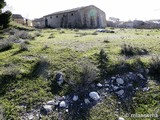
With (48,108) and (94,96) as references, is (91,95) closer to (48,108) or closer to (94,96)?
(94,96)

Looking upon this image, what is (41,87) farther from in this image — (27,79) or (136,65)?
(136,65)

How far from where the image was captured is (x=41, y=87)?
7043 mm

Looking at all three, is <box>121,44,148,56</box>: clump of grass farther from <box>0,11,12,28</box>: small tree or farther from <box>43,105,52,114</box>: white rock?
<box>0,11,12,28</box>: small tree

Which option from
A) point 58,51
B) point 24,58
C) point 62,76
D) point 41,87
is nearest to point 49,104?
point 41,87

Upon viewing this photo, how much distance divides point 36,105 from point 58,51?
4.23 metres

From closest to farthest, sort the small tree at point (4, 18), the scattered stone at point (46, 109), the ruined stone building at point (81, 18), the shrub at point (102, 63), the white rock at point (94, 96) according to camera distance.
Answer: the scattered stone at point (46, 109) → the white rock at point (94, 96) → the shrub at point (102, 63) → the small tree at point (4, 18) → the ruined stone building at point (81, 18)

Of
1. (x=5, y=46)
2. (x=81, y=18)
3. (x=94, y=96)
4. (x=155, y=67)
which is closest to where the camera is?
(x=94, y=96)

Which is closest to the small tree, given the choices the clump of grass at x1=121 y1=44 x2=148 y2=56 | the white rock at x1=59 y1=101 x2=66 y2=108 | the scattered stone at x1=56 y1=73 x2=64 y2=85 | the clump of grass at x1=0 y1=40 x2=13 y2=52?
the clump of grass at x1=0 y1=40 x2=13 y2=52

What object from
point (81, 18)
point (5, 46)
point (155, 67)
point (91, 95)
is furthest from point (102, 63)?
point (81, 18)

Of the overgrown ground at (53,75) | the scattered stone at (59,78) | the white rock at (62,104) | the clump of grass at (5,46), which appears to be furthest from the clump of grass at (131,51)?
the clump of grass at (5,46)

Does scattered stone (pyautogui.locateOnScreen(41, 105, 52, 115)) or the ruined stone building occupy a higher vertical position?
the ruined stone building

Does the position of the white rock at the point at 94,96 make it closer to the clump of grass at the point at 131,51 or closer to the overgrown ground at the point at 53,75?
the overgrown ground at the point at 53,75

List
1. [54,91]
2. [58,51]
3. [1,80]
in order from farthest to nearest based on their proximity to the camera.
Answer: [58,51]
[1,80]
[54,91]

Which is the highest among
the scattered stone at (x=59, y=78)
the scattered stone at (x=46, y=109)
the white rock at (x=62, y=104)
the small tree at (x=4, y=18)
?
the small tree at (x=4, y=18)
